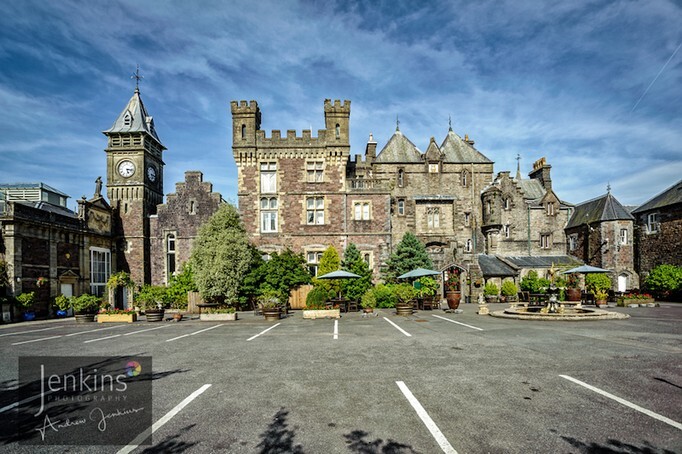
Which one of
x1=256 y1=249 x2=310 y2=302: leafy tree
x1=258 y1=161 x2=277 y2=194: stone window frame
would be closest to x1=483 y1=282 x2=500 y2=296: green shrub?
x1=256 y1=249 x2=310 y2=302: leafy tree

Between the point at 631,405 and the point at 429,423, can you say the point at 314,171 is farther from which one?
the point at 631,405

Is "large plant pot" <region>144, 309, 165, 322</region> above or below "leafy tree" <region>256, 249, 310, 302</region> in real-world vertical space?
below

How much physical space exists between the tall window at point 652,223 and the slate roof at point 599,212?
1279 mm

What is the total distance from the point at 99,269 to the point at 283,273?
53.1ft

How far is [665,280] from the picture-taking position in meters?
28.2

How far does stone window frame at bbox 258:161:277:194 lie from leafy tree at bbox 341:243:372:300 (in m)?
7.97

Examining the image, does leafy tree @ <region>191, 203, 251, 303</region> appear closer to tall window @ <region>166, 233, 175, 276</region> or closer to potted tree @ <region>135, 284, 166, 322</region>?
potted tree @ <region>135, 284, 166, 322</region>

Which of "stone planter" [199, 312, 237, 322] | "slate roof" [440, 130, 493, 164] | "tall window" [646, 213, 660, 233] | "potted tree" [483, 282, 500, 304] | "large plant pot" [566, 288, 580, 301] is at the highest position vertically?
"slate roof" [440, 130, 493, 164]

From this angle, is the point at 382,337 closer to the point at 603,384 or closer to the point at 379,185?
the point at 603,384

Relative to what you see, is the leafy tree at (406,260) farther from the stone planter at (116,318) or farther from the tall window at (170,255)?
the tall window at (170,255)

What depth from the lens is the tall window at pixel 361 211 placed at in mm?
28641

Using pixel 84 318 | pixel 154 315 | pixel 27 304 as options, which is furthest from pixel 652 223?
pixel 27 304

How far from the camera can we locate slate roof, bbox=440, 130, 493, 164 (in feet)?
122

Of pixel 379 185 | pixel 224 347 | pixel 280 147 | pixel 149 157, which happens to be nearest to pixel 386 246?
pixel 379 185
